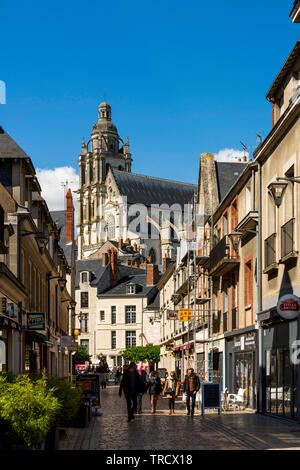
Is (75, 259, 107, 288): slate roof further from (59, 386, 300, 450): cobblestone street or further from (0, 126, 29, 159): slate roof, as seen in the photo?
(59, 386, 300, 450): cobblestone street

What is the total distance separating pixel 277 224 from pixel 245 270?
5.35 m

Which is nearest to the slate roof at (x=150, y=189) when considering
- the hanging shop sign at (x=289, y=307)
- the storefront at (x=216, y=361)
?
the storefront at (x=216, y=361)

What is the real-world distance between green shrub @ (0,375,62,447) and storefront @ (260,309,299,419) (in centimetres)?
950

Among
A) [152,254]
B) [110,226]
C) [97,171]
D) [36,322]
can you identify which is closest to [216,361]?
[36,322]

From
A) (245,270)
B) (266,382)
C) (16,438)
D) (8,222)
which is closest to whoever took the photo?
(16,438)

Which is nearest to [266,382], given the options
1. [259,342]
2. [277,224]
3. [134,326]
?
[259,342]

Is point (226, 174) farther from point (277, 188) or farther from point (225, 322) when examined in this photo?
point (277, 188)

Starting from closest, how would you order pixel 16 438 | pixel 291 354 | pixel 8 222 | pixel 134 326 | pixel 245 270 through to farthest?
pixel 16 438 < pixel 291 354 < pixel 8 222 < pixel 245 270 < pixel 134 326

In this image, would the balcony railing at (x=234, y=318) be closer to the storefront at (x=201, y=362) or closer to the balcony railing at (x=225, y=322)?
the balcony railing at (x=225, y=322)

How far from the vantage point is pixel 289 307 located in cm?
1723

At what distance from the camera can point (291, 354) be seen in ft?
61.5

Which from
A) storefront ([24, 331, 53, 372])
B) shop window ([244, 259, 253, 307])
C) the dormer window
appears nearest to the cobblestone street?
shop window ([244, 259, 253, 307])

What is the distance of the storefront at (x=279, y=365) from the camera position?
61.1 ft
